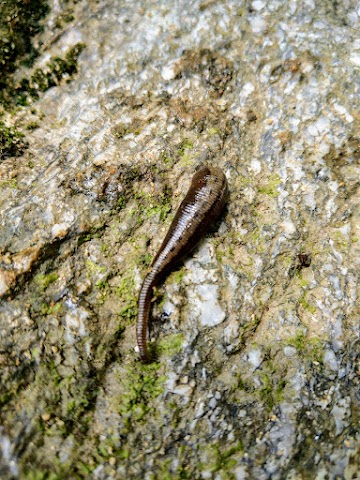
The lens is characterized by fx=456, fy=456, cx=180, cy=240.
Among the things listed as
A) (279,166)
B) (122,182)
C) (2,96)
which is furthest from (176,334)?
(2,96)

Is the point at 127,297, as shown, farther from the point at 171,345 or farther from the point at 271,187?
the point at 271,187

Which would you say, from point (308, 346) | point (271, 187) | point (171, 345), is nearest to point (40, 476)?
point (171, 345)

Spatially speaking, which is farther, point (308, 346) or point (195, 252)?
point (195, 252)

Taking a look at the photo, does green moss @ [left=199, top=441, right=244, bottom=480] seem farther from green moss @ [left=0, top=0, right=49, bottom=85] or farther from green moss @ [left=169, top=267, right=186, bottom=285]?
green moss @ [left=0, top=0, right=49, bottom=85]

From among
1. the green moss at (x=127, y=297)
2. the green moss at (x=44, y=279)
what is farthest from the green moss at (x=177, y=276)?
the green moss at (x=44, y=279)

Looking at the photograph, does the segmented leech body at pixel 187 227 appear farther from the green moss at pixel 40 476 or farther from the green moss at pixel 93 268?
the green moss at pixel 40 476

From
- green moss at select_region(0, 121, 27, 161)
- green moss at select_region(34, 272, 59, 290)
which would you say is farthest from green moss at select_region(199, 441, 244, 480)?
green moss at select_region(0, 121, 27, 161)

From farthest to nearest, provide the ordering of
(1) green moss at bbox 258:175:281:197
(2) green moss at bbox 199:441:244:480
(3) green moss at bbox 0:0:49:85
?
(3) green moss at bbox 0:0:49:85 → (1) green moss at bbox 258:175:281:197 → (2) green moss at bbox 199:441:244:480

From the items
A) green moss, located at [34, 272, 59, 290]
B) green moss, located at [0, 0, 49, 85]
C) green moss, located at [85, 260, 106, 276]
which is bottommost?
green moss, located at [85, 260, 106, 276]
